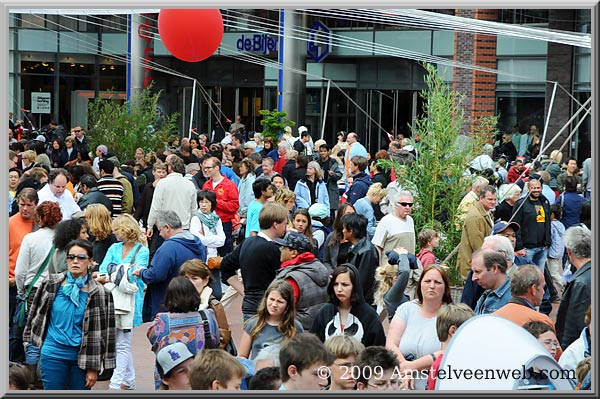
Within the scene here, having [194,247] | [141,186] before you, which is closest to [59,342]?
[194,247]

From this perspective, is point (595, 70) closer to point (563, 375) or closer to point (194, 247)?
point (563, 375)

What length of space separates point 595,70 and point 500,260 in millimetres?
3098

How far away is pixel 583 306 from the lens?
22.1ft

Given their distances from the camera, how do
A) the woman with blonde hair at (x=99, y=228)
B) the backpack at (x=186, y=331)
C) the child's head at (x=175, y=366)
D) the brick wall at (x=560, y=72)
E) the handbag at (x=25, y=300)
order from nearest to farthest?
the child's head at (x=175, y=366)
the backpack at (x=186, y=331)
the handbag at (x=25, y=300)
the woman with blonde hair at (x=99, y=228)
the brick wall at (x=560, y=72)

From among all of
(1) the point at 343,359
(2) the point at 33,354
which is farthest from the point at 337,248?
(1) the point at 343,359

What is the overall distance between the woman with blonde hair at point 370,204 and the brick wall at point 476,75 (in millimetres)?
13007

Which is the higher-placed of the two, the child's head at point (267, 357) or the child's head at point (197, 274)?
the child's head at point (197, 274)

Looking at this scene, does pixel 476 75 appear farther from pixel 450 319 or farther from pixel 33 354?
pixel 450 319

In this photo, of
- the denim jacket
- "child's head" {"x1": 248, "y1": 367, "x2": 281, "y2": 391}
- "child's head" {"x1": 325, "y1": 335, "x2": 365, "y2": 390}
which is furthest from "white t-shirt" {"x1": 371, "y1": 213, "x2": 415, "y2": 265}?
"child's head" {"x1": 248, "y1": 367, "x2": 281, "y2": 391}

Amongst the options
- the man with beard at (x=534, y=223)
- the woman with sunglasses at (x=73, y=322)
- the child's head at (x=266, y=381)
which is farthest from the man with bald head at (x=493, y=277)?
the man with beard at (x=534, y=223)

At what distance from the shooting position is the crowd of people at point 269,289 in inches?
212

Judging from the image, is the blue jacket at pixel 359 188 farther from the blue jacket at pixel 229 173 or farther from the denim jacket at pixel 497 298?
the denim jacket at pixel 497 298

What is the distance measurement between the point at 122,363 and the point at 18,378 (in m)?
3.77

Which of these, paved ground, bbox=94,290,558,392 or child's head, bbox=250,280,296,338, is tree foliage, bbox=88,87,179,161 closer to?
paved ground, bbox=94,290,558,392
